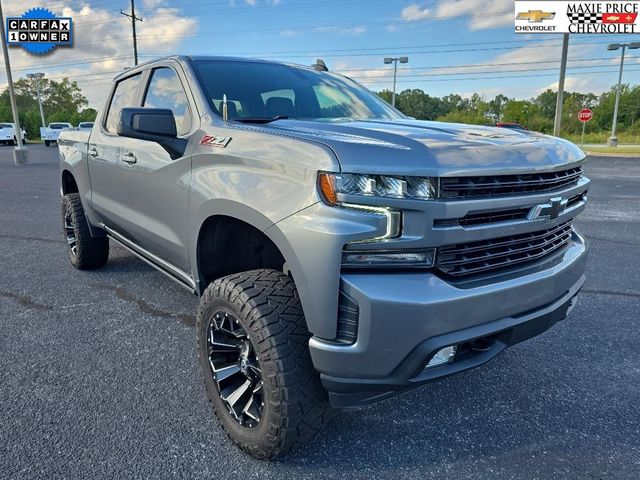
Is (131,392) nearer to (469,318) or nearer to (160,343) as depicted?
(160,343)

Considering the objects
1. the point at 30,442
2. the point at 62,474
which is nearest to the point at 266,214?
the point at 62,474

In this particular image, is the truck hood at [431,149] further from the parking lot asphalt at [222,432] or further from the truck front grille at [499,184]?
the parking lot asphalt at [222,432]

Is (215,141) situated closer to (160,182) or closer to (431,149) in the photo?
(160,182)

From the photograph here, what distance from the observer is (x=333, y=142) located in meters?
1.89

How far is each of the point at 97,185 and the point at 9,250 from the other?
Answer: 2.51 m

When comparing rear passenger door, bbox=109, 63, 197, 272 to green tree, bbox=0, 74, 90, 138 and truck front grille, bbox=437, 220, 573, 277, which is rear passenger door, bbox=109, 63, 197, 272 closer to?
truck front grille, bbox=437, 220, 573, 277

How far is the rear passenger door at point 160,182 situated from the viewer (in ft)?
8.80

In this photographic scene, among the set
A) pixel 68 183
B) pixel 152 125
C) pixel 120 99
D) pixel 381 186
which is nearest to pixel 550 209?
pixel 381 186

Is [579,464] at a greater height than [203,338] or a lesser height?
lesser

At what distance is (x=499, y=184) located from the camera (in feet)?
6.25

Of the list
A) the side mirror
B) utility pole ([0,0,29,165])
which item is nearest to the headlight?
the side mirror

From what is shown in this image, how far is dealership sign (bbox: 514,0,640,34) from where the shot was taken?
80.2 feet

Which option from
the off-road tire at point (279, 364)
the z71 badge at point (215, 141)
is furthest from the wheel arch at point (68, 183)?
the off-road tire at point (279, 364)

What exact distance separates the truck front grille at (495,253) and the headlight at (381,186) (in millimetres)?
235
